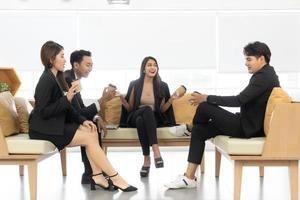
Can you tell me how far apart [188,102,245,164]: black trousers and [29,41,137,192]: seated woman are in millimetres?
640

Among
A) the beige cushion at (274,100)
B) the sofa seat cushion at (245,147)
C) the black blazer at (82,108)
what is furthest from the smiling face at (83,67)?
the beige cushion at (274,100)

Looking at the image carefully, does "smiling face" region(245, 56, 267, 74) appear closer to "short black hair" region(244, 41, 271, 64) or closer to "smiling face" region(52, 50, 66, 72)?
"short black hair" region(244, 41, 271, 64)

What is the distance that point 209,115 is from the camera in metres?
4.12

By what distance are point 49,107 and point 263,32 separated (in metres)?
4.47

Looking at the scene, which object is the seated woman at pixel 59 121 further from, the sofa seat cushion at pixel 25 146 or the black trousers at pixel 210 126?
the black trousers at pixel 210 126

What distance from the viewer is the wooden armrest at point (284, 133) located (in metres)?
3.67

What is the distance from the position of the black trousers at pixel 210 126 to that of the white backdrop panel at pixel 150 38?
3265 mm

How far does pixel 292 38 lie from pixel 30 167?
16.2 ft

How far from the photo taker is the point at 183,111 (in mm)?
5684

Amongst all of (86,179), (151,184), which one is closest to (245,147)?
(151,184)

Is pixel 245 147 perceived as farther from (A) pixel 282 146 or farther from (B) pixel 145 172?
(B) pixel 145 172

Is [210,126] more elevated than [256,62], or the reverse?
[256,62]

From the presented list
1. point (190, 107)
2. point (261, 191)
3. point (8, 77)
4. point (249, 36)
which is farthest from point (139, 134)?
point (249, 36)

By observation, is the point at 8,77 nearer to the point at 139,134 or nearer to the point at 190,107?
the point at 139,134
